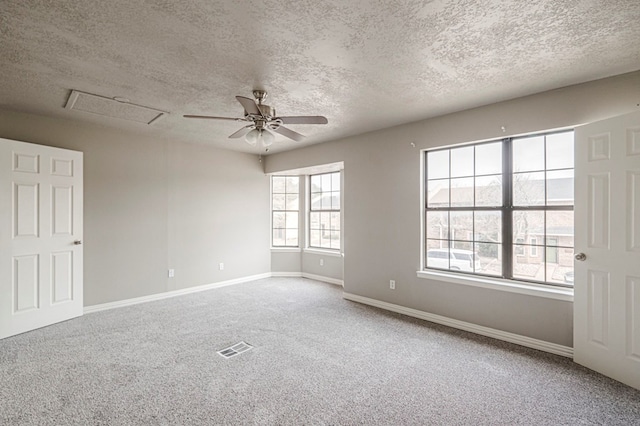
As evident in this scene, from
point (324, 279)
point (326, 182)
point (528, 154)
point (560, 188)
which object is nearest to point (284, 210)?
point (326, 182)

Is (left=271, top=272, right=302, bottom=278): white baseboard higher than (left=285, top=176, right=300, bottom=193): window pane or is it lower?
lower

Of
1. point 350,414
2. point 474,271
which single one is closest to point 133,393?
point 350,414

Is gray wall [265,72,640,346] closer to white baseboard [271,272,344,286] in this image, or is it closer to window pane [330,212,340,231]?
white baseboard [271,272,344,286]

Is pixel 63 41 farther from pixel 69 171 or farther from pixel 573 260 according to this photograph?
pixel 573 260

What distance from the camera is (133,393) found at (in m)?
2.32

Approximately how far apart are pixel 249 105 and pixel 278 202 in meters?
4.14

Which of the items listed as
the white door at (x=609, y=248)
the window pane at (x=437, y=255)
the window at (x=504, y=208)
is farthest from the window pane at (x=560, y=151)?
the window pane at (x=437, y=255)

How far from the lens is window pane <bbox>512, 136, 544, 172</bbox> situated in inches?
128

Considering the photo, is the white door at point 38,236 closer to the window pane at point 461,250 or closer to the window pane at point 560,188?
the window pane at point 461,250

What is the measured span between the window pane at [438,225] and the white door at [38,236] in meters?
4.71

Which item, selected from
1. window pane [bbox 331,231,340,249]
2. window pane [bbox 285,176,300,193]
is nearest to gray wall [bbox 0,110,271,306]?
window pane [bbox 285,176,300,193]

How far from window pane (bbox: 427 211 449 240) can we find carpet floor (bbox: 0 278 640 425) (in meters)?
1.16

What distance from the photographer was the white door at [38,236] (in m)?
3.39

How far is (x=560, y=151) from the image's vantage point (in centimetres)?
Result: 312
